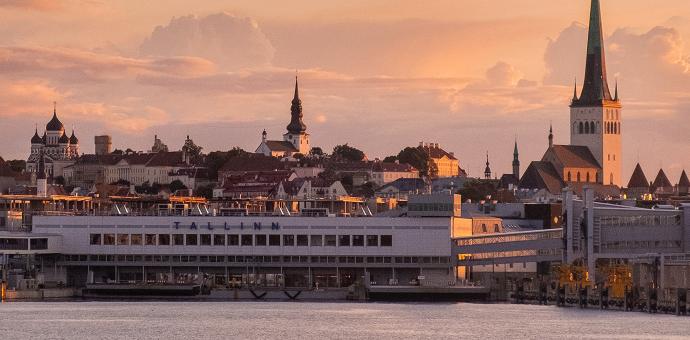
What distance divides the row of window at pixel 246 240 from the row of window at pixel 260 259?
1.07m

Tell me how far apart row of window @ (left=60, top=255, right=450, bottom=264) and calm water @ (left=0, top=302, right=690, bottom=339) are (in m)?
17.9

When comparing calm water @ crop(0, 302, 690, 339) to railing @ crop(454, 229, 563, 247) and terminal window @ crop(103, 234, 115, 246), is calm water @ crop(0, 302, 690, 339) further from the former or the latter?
terminal window @ crop(103, 234, 115, 246)

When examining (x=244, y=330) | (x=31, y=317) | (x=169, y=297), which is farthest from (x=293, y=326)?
(x=169, y=297)

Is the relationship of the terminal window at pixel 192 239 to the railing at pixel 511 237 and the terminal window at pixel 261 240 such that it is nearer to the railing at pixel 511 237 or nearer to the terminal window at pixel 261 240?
the terminal window at pixel 261 240

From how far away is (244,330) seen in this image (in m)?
117

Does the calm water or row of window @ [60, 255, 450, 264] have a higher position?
row of window @ [60, 255, 450, 264]

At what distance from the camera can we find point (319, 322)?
409ft

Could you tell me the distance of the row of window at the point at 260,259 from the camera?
168m

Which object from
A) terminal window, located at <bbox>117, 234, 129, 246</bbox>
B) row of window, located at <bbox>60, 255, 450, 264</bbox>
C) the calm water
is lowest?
the calm water

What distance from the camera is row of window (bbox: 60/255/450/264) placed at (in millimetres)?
167625

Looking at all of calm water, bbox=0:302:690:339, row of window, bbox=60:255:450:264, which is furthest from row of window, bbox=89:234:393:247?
calm water, bbox=0:302:690:339

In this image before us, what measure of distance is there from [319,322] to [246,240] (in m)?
43.8

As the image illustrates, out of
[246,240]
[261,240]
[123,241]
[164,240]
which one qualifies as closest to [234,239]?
[246,240]

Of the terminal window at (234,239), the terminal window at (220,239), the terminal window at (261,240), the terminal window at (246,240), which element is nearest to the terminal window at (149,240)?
the terminal window at (220,239)
